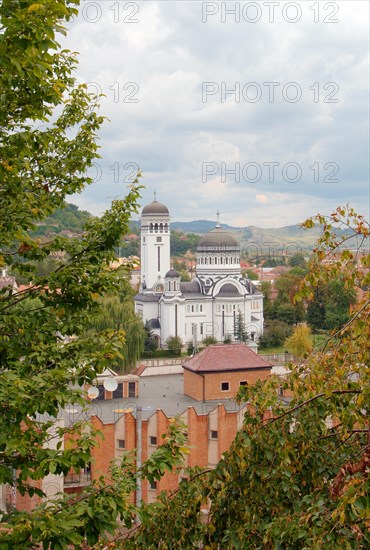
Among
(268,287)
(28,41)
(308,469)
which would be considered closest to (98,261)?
(28,41)

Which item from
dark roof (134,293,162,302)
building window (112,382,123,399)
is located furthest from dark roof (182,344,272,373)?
dark roof (134,293,162,302)

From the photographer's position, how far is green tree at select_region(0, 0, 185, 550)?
5473 millimetres

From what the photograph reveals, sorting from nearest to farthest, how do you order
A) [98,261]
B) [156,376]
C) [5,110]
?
[5,110] < [98,261] < [156,376]

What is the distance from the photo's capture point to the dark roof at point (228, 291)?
198 feet

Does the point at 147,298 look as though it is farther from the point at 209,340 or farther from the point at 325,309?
the point at 325,309

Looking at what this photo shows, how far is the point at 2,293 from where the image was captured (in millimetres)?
7758

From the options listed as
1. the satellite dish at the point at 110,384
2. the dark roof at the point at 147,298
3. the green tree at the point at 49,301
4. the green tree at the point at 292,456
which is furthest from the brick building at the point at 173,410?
the dark roof at the point at 147,298

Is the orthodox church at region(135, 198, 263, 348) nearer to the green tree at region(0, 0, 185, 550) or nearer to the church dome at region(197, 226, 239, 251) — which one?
the church dome at region(197, 226, 239, 251)

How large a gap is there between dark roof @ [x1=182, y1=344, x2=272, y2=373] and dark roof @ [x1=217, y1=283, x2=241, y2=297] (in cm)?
3588

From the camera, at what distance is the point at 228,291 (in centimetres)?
6069

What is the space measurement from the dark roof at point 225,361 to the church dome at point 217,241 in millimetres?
38612

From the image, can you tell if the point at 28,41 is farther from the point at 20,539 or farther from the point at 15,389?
the point at 20,539

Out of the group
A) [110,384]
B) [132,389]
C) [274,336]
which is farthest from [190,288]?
[110,384]

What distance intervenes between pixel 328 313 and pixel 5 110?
52.5m
